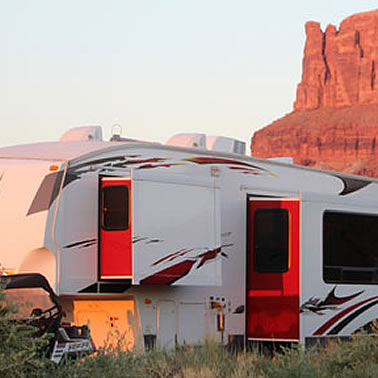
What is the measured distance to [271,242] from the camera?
12.0 meters

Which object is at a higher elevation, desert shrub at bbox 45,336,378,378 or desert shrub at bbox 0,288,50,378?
desert shrub at bbox 0,288,50,378

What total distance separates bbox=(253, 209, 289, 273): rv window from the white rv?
1 cm

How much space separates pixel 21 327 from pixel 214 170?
17.6 ft

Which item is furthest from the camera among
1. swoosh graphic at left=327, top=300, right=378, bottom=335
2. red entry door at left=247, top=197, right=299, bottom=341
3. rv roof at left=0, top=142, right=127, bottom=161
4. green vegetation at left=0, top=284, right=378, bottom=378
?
swoosh graphic at left=327, top=300, right=378, bottom=335

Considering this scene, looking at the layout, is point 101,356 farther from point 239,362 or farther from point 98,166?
point 98,166

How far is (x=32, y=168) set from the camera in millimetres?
10406

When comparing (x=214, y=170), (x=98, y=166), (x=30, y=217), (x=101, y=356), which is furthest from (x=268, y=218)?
(x=101, y=356)

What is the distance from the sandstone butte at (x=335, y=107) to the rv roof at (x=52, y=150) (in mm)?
88120

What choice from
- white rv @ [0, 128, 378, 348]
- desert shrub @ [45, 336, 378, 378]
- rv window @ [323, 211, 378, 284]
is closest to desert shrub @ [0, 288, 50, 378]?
desert shrub @ [45, 336, 378, 378]

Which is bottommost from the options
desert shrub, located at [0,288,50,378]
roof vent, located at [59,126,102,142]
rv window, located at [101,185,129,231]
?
desert shrub, located at [0,288,50,378]

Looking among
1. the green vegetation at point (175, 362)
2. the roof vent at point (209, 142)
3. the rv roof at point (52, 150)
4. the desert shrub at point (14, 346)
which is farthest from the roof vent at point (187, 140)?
the desert shrub at point (14, 346)

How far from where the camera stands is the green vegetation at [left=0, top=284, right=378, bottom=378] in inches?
261

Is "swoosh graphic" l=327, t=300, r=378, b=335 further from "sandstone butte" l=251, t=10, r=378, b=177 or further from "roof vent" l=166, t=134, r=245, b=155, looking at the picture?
"sandstone butte" l=251, t=10, r=378, b=177

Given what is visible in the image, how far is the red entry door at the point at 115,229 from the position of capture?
1032 cm
